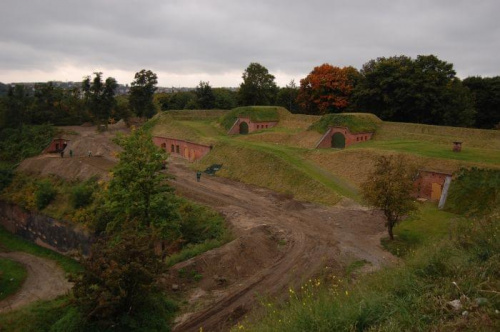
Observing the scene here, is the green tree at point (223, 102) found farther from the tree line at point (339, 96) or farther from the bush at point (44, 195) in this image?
the bush at point (44, 195)

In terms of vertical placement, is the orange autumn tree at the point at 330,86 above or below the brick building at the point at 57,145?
above

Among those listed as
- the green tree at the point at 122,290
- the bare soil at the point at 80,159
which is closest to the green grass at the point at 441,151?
the green tree at the point at 122,290

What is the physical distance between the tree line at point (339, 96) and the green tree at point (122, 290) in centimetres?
3706

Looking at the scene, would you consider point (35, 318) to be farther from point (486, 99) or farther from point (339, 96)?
point (486, 99)

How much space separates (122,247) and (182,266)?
411cm

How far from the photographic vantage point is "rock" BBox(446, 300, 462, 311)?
265 inches

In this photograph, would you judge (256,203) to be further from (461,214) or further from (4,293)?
(4,293)

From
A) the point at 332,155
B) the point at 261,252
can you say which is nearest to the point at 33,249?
the point at 261,252

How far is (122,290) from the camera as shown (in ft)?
36.5

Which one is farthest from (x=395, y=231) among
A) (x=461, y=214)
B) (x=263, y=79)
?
(x=263, y=79)

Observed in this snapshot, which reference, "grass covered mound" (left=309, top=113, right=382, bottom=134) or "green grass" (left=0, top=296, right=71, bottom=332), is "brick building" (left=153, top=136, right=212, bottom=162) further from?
"green grass" (left=0, top=296, right=71, bottom=332)

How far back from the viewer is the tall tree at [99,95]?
48.5 m

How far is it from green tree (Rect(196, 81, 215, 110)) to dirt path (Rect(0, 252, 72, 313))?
38.3 meters

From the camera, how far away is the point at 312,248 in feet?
60.5
